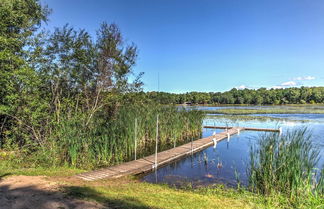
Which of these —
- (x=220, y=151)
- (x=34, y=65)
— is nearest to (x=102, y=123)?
(x=34, y=65)

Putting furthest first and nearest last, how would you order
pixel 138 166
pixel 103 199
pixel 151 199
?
1. pixel 138 166
2. pixel 151 199
3. pixel 103 199

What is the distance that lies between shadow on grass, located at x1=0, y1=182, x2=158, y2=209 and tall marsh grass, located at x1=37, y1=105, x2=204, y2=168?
2.32 meters

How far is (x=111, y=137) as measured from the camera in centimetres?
716

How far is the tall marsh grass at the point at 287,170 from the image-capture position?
13.2 ft

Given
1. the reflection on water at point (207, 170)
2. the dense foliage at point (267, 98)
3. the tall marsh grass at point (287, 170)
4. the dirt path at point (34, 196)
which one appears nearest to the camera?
the dirt path at point (34, 196)

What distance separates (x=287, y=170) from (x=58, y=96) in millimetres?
6633

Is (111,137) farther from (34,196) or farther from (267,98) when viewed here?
(267,98)

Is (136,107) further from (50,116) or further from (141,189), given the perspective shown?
(141,189)

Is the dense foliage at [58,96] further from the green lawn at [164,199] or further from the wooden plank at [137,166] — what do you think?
the green lawn at [164,199]

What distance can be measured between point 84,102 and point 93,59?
5.31ft

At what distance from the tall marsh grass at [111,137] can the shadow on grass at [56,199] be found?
91.4 inches

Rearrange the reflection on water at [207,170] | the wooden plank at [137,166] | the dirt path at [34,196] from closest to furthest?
the dirt path at [34,196], the wooden plank at [137,166], the reflection on water at [207,170]

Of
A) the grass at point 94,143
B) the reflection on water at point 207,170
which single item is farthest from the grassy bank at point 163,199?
the grass at point 94,143

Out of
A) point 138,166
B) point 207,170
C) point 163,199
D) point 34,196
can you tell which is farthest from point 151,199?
point 207,170
